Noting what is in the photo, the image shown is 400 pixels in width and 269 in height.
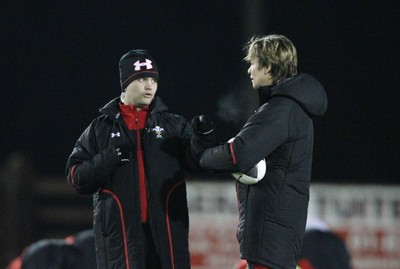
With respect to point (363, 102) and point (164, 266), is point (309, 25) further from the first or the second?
point (164, 266)

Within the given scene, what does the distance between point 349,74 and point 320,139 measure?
155 centimetres

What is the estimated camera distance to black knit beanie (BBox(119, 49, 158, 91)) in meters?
5.09

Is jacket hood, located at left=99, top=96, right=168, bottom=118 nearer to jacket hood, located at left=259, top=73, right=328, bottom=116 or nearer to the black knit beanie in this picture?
the black knit beanie

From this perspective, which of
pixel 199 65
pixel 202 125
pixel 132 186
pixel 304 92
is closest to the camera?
pixel 304 92

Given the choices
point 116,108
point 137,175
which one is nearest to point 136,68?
point 116,108

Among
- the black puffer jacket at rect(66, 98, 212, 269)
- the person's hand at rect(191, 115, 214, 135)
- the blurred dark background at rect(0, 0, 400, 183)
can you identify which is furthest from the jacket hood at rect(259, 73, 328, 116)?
the blurred dark background at rect(0, 0, 400, 183)

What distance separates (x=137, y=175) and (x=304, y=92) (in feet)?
2.99

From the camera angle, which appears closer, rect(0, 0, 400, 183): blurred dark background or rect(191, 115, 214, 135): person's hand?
rect(191, 115, 214, 135): person's hand

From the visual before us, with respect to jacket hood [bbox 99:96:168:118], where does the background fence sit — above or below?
below

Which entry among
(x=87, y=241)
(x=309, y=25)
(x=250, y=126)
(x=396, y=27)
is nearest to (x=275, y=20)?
(x=309, y=25)

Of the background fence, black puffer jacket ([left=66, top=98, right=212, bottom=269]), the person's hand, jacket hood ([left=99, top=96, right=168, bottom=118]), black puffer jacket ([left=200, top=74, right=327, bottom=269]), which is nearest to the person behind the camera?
black puffer jacket ([left=200, top=74, right=327, bottom=269])

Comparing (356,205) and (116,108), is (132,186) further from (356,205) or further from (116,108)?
(356,205)

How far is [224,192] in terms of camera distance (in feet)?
35.0

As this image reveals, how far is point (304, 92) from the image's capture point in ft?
15.4
